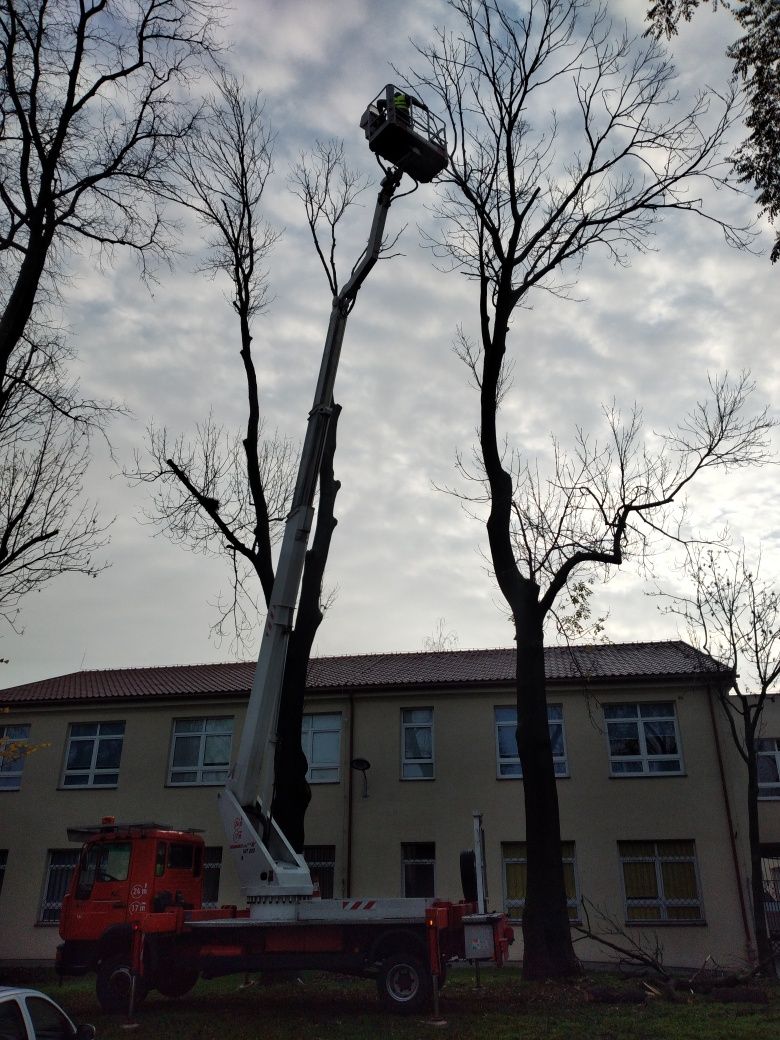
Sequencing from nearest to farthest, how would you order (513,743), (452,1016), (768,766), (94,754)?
(452,1016) < (513,743) < (768,766) < (94,754)

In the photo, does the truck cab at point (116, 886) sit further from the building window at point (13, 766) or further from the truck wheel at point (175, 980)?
the building window at point (13, 766)

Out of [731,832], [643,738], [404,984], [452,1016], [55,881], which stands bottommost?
[452,1016]

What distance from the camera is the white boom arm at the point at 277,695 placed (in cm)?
1018

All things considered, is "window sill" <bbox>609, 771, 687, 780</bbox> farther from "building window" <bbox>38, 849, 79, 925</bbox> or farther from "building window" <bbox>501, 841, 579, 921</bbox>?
"building window" <bbox>38, 849, 79, 925</bbox>

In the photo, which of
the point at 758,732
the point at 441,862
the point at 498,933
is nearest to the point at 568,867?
the point at 441,862

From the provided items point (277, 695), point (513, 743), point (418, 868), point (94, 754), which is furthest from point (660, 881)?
point (94, 754)

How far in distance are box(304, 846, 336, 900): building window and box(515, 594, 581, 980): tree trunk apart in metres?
9.16

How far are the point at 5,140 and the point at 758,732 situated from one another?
21.2 metres

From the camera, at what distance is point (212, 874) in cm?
2077

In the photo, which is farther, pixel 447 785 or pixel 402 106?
pixel 447 785

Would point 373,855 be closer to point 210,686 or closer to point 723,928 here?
point 210,686

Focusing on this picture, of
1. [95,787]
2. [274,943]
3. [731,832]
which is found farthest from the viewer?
[95,787]

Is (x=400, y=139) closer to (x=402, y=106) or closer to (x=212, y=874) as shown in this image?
(x=402, y=106)

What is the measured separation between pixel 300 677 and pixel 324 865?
8.27 metres
